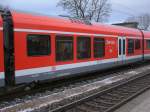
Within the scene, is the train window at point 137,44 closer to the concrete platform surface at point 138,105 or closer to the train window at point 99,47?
the train window at point 99,47

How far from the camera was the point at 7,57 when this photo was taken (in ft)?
36.0

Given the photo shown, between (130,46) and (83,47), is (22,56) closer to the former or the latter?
(83,47)

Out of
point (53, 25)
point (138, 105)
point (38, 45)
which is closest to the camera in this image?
point (138, 105)

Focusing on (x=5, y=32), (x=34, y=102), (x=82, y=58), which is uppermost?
(x=5, y=32)

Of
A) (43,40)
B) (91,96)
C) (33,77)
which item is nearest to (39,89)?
(33,77)

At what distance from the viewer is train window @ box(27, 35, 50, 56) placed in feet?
39.6

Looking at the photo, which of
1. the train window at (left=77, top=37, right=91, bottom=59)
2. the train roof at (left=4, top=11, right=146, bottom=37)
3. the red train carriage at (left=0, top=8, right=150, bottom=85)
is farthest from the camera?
the train window at (left=77, top=37, right=91, bottom=59)

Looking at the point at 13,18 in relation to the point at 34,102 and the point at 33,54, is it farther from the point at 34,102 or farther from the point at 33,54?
the point at 34,102

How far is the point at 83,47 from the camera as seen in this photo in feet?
51.6

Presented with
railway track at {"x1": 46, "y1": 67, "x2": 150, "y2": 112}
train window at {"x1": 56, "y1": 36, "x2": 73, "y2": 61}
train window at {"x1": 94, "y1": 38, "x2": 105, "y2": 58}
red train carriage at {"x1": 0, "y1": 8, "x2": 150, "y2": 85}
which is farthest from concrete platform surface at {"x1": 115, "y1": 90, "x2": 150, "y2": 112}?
train window at {"x1": 94, "y1": 38, "x2": 105, "y2": 58}

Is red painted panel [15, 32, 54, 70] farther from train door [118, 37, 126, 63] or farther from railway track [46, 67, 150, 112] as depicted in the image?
train door [118, 37, 126, 63]

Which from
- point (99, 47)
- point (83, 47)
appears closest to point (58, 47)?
point (83, 47)

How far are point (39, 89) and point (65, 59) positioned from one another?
1927mm

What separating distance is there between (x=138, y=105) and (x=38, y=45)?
4273 millimetres
